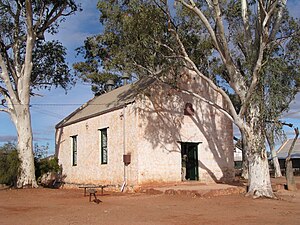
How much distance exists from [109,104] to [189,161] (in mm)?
5584

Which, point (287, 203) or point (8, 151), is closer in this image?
point (287, 203)

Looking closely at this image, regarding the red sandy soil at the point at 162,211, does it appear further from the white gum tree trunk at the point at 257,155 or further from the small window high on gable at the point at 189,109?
the small window high on gable at the point at 189,109

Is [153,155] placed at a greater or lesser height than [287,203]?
greater

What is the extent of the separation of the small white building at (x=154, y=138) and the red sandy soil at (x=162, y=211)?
111 inches

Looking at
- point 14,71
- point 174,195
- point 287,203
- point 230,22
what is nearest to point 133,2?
point 230,22

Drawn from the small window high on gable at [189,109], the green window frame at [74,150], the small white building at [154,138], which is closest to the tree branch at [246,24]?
the small white building at [154,138]

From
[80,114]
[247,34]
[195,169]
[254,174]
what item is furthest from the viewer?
[80,114]

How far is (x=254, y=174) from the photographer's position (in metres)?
16.1

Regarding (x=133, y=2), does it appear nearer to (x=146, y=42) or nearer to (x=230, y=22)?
(x=146, y=42)

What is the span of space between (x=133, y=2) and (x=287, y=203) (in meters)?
10.4

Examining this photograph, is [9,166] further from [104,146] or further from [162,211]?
[162,211]

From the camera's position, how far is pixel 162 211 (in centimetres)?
1262

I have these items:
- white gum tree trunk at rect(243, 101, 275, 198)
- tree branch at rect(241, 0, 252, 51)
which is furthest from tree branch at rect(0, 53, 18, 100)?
white gum tree trunk at rect(243, 101, 275, 198)

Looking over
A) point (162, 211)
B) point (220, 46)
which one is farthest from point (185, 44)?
point (162, 211)
